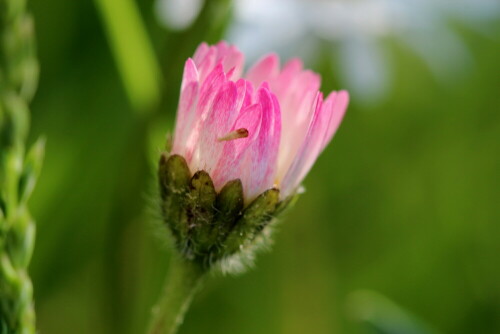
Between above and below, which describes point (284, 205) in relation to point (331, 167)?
above

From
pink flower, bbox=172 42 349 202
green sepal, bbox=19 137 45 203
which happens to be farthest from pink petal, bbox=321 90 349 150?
green sepal, bbox=19 137 45 203

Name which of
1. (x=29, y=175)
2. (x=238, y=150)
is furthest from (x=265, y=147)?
(x=29, y=175)

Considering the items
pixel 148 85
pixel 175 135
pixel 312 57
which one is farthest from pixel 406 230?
pixel 175 135

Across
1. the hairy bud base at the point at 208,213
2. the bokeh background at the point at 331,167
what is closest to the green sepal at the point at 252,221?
the hairy bud base at the point at 208,213

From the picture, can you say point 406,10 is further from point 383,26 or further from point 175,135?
point 175,135

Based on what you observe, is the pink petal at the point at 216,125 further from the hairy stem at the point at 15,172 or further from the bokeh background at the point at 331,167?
the bokeh background at the point at 331,167

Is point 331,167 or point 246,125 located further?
point 331,167

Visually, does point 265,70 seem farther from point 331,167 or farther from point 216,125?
point 331,167
